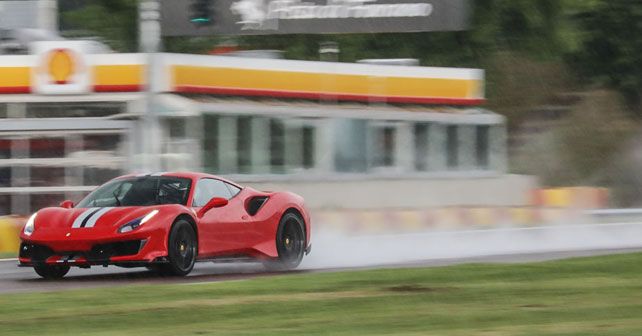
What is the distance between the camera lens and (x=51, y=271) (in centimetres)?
1528

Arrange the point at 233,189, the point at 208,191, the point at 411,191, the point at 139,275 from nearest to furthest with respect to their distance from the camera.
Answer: the point at 139,275 < the point at 208,191 < the point at 233,189 < the point at 411,191

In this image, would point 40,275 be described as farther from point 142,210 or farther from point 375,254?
point 375,254

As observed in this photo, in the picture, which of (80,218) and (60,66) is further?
(60,66)

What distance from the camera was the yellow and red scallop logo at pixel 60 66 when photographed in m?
31.5

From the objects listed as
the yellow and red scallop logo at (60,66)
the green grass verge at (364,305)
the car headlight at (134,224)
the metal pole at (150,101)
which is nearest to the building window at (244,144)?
the metal pole at (150,101)

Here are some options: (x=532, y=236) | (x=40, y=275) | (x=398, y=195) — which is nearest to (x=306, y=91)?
(x=398, y=195)

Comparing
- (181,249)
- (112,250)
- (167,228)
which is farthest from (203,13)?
(112,250)

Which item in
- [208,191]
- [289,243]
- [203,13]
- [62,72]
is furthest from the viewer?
[62,72]

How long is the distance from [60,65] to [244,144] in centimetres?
424

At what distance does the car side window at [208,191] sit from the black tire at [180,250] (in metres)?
0.51

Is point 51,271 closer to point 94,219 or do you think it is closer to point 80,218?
point 80,218

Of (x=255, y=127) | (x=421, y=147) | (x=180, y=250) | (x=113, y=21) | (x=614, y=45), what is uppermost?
(x=113, y=21)

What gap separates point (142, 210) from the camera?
48.6 ft

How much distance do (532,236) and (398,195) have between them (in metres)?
13.1
